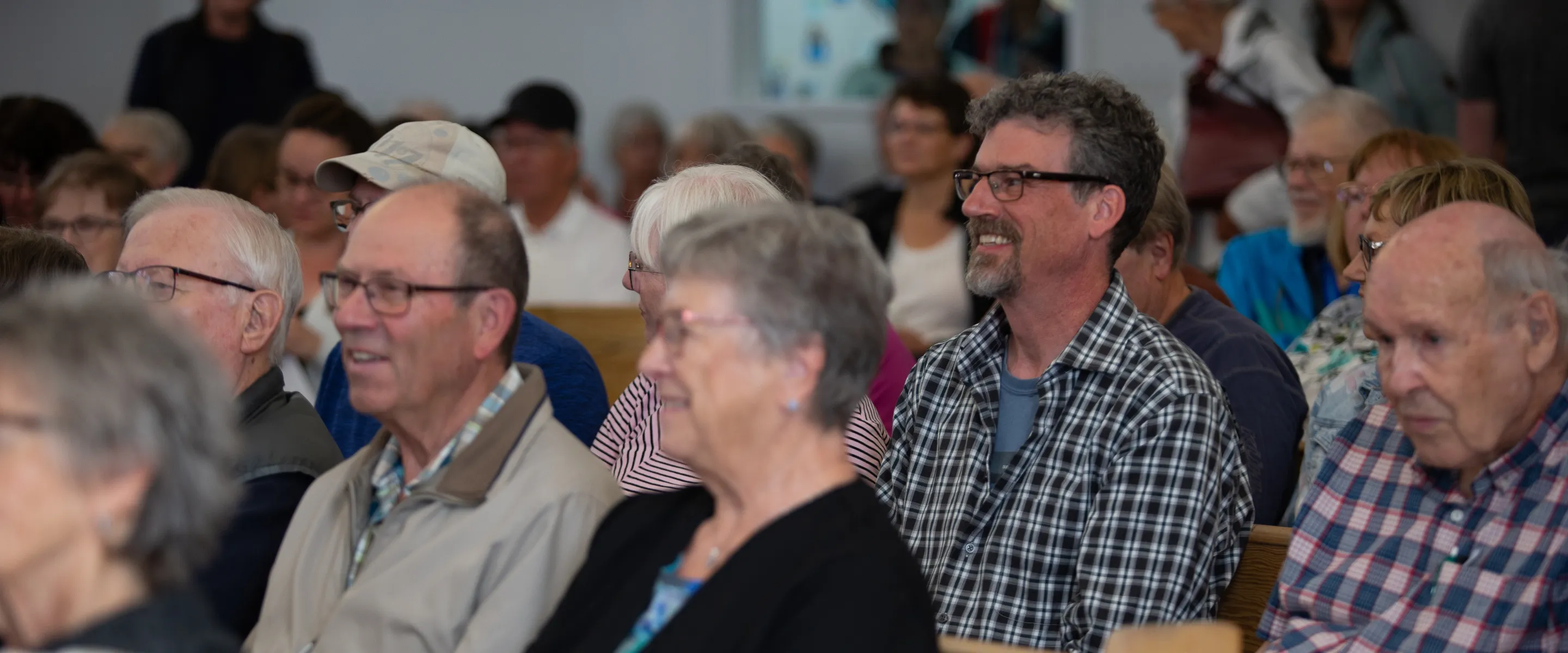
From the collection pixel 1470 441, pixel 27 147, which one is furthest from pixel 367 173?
pixel 27 147

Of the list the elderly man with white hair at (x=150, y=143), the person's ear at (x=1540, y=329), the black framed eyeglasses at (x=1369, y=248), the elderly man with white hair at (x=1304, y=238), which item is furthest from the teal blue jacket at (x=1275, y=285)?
the elderly man with white hair at (x=150, y=143)

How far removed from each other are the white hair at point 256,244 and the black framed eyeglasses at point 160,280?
5 centimetres

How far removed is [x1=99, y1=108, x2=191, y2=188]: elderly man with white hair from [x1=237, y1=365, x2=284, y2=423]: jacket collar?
3.41 meters

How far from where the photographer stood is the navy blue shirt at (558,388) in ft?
9.20

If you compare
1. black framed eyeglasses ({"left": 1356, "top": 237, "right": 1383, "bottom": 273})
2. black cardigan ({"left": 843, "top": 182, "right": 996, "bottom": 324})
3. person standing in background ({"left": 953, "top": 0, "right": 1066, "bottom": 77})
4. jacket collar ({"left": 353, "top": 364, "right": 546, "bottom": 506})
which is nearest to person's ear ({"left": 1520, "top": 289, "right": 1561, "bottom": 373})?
black framed eyeglasses ({"left": 1356, "top": 237, "right": 1383, "bottom": 273})

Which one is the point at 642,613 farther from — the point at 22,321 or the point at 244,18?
the point at 244,18

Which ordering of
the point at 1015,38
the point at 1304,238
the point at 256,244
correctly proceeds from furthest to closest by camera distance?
the point at 1015,38, the point at 1304,238, the point at 256,244

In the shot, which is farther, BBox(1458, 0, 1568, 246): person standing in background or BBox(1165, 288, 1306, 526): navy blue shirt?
BBox(1458, 0, 1568, 246): person standing in background

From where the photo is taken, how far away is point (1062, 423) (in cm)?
227

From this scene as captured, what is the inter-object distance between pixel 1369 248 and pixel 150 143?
14.5 feet

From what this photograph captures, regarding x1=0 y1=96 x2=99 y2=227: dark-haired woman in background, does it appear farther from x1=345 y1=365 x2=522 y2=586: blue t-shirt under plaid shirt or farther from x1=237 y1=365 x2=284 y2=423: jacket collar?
x1=345 y1=365 x2=522 y2=586: blue t-shirt under plaid shirt

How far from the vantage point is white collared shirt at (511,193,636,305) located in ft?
17.5

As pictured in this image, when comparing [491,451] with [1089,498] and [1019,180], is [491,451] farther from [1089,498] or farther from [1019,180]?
[1019,180]

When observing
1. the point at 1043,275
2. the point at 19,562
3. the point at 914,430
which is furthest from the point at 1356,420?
the point at 19,562
